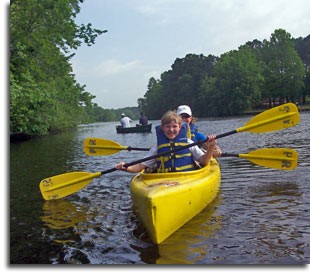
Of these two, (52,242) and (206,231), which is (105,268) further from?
(206,231)

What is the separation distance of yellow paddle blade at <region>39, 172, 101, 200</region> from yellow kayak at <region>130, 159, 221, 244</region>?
1.25 metres

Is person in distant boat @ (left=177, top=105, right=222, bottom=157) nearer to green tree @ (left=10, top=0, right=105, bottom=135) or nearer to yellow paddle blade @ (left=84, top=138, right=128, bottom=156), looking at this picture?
yellow paddle blade @ (left=84, top=138, right=128, bottom=156)

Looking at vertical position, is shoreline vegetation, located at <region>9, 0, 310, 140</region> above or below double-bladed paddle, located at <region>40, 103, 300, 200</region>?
above

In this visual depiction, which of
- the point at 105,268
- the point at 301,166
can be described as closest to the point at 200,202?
the point at 105,268

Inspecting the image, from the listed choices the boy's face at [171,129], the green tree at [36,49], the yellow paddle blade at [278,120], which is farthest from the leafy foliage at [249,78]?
the boy's face at [171,129]

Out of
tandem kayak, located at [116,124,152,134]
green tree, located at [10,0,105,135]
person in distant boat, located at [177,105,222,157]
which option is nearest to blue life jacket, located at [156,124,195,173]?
person in distant boat, located at [177,105,222,157]

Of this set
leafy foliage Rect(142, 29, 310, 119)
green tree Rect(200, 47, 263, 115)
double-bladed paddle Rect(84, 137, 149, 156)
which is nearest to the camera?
double-bladed paddle Rect(84, 137, 149, 156)

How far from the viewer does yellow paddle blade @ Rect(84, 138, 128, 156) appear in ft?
23.6

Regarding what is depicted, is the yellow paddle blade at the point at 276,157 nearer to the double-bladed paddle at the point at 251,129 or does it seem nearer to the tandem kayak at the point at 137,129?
the double-bladed paddle at the point at 251,129

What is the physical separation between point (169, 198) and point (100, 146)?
3.60m

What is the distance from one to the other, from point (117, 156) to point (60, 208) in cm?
641

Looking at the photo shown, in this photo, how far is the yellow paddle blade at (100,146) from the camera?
7199 mm

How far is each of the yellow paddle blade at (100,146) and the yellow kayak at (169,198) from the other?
225 centimetres

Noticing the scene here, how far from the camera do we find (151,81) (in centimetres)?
8475
